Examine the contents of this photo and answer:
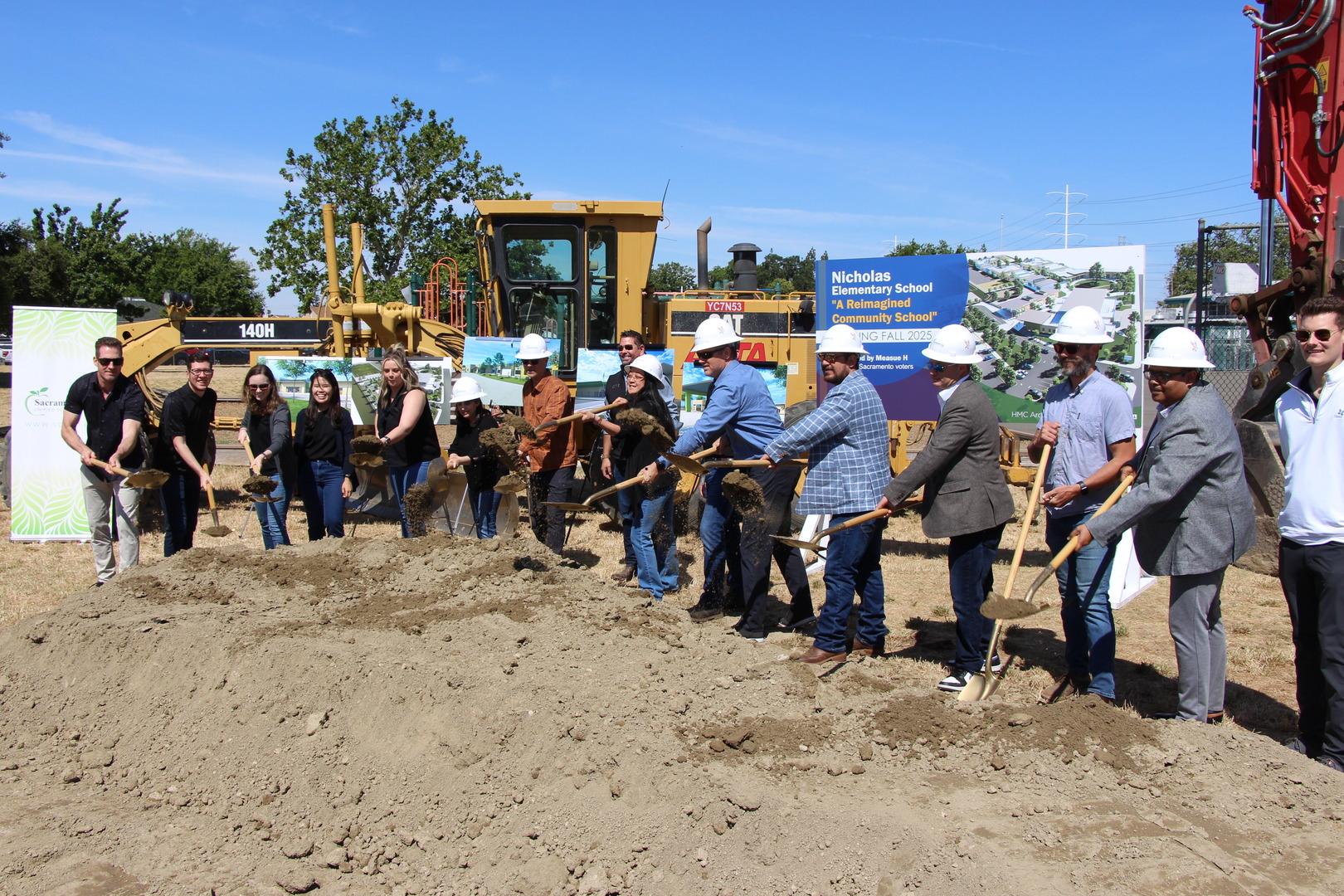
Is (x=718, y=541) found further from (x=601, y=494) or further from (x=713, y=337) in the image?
(x=713, y=337)

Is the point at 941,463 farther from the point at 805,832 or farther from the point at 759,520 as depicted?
the point at 805,832

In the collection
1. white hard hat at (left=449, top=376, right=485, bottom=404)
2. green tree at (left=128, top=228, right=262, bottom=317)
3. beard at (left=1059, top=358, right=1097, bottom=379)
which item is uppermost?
green tree at (left=128, top=228, right=262, bottom=317)

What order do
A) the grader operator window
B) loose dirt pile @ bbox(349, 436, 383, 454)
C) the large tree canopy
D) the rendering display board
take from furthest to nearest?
1. the large tree canopy
2. the grader operator window
3. the rendering display board
4. loose dirt pile @ bbox(349, 436, 383, 454)

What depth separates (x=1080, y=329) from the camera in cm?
449

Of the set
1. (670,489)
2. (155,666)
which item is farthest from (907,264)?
(155,666)

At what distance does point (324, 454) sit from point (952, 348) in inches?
178

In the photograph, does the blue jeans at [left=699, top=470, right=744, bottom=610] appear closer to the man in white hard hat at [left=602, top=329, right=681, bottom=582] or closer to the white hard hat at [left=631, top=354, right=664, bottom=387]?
the man in white hard hat at [left=602, top=329, right=681, bottom=582]

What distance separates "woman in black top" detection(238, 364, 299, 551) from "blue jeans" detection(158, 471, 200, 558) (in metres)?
0.42

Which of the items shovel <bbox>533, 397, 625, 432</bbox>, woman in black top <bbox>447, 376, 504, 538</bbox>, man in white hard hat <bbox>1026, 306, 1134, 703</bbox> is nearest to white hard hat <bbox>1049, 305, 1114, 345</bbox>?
man in white hard hat <bbox>1026, 306, 1134, 703</bbox>

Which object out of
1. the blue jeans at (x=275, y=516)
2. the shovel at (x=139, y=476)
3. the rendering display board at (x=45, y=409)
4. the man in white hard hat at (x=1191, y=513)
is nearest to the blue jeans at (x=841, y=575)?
the man in white hard hat at (x=1191, y=513)

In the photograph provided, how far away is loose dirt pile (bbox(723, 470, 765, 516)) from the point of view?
5.13 metres

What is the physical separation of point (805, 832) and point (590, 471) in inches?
231

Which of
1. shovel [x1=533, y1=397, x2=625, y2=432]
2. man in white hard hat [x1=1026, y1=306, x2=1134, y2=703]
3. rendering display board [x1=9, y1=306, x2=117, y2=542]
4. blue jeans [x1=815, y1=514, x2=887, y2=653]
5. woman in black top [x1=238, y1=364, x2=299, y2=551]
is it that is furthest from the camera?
rendering display board [x1=9, y1=306, x2=117, y2=542]

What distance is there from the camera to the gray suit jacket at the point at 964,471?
4543mm
